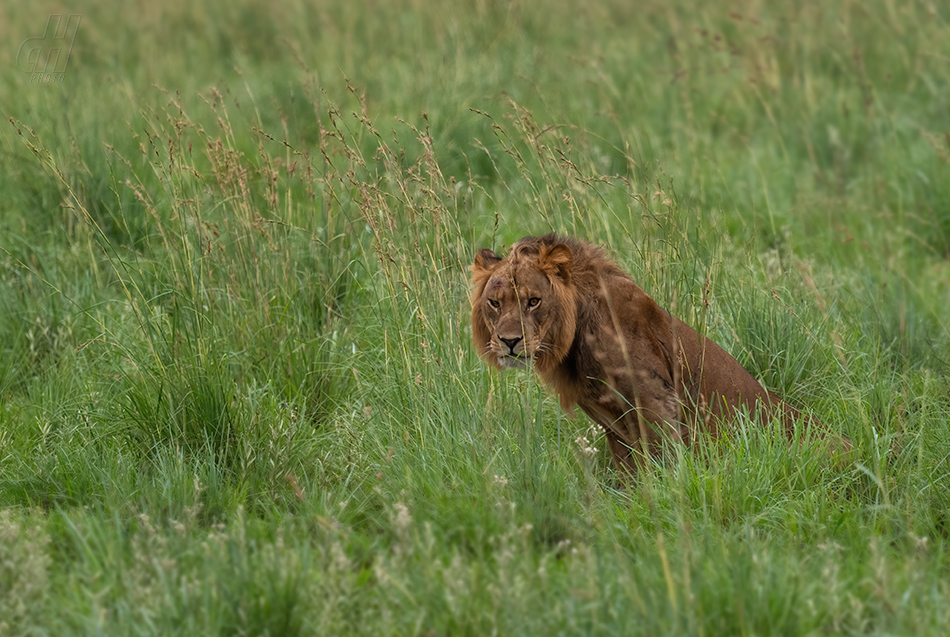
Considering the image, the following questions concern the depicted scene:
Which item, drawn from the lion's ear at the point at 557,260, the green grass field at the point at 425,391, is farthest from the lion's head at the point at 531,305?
the green grass field at the point at 425,391

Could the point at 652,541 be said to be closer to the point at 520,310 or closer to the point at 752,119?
the point at 520,310

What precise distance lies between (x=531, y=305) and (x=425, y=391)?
1.78 feet

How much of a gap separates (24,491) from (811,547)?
2821mm

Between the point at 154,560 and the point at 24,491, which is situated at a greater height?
the point at 154,560

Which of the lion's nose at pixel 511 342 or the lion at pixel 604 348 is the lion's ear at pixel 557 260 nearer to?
the lion at pixel 604 348

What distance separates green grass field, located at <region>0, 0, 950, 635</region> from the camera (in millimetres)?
2877

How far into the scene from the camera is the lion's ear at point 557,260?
167 inches

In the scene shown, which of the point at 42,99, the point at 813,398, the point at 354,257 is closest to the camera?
the point at 813,398

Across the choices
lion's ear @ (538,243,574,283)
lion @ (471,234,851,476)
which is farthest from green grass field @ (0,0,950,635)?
lion's ear @ (538,243,574,283)

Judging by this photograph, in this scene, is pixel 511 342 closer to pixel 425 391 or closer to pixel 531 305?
pixel 531 305

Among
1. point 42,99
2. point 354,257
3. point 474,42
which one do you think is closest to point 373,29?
point 474,42

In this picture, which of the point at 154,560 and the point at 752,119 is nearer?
the point at 154,560

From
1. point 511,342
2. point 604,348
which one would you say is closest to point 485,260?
point 511,342

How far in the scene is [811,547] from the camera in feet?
11.2
